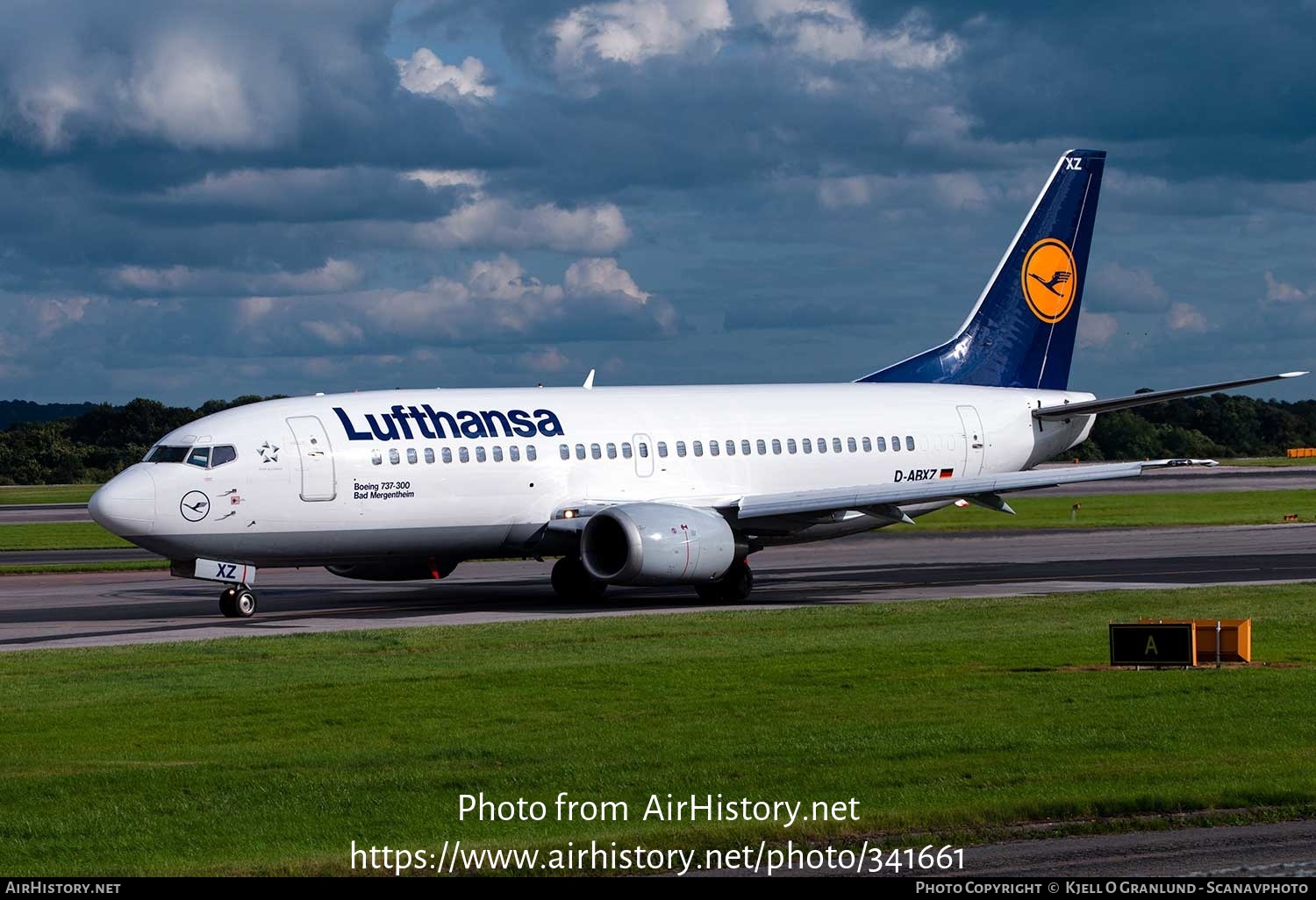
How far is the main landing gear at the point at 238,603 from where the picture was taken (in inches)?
1237

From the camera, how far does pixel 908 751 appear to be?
15.4 metres

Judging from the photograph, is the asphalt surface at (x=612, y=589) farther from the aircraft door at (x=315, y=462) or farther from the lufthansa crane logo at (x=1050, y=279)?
the lufthansa crane logo at (x=1050, y=279)

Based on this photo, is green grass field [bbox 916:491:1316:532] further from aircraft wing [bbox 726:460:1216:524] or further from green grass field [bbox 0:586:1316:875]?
green grass field [bbox 0:586:1316:875]

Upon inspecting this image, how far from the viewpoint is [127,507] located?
29812 millimetres

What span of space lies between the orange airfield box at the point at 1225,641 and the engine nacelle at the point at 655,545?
39.9 feet

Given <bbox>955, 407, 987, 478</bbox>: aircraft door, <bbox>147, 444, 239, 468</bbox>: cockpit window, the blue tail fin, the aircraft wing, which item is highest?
the blue tail fin

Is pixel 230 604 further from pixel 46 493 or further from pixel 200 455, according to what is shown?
pixel 46 493

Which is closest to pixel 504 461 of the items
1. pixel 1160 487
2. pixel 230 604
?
pixel 230 604

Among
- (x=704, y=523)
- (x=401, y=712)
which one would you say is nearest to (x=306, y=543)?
(x=704, y=523)

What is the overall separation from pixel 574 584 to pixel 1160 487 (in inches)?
2462

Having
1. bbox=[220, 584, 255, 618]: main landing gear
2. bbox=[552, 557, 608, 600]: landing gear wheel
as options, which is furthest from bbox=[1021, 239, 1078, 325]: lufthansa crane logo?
bbox=[220, 584, 255, 618]: main landing gear

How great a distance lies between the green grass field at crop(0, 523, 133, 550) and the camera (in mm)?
57775

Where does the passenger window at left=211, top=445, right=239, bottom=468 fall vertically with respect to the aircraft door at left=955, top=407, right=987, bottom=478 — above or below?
below

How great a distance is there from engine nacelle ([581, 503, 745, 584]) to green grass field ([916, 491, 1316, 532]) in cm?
2813
